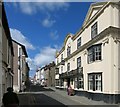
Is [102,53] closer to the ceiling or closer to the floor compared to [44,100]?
closer to the ceiling

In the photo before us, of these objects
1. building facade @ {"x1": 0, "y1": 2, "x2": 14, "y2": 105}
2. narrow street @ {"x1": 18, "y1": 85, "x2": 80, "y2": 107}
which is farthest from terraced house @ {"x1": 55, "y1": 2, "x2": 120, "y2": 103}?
building facade @ {"x1": 0, "y1": 2, "x2": 14, "y2": 105}

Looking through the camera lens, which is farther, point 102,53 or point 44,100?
point 44,100

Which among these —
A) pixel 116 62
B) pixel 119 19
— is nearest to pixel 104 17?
pixel 119 19

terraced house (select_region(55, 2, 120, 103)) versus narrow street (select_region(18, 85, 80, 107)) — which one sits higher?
terraced house (select_region(55, 2, 120, 103))

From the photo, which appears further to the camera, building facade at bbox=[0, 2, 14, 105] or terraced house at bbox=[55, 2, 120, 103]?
terraced house at bbox=[55, 2, 120, 103]

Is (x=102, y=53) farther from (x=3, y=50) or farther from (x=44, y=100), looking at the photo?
(x=3, y=50)

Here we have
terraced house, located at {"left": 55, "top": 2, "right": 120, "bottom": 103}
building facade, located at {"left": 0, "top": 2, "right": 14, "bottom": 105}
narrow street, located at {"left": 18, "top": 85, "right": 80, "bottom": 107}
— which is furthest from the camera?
terraced house, located at {"left": 55, "top": 2, "right": 120, "bottom": 103}

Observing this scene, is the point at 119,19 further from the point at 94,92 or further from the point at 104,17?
the point at 94,92

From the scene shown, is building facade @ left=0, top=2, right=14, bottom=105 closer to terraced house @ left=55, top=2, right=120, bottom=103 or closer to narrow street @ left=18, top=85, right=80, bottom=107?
narrow street @ left=18, top=85, right=80, bottom=107

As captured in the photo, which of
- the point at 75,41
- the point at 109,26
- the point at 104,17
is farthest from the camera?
the point at 75,41

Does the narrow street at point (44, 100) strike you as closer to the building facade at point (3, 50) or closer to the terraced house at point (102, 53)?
the terraced house at point (102, 53)

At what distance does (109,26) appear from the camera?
1064 inches

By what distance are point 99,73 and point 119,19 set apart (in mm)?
5874

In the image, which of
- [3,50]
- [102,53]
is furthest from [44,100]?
[3,50]
